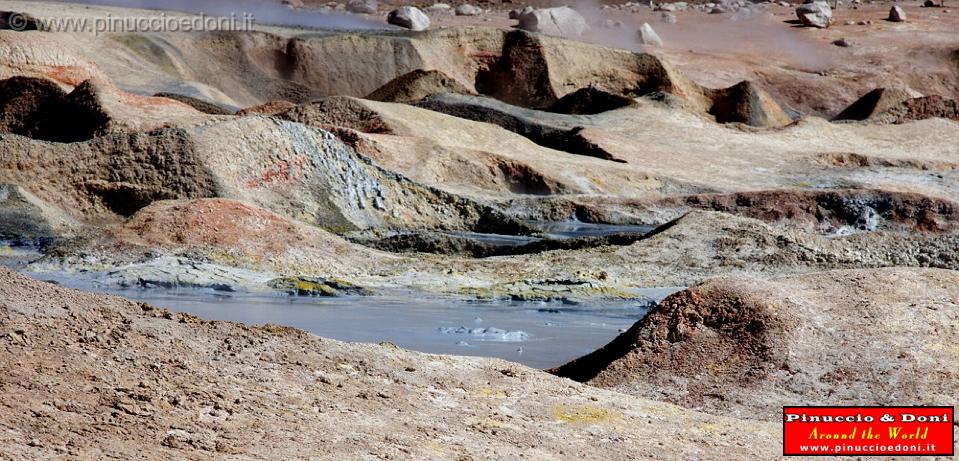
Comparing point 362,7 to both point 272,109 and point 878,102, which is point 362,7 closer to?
point 878,102

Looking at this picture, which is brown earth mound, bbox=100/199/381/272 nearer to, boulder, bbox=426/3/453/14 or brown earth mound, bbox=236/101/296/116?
brown earth mound, bbox=236/101/296/116

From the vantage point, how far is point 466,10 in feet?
211

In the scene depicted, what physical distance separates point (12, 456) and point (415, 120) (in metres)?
23.7

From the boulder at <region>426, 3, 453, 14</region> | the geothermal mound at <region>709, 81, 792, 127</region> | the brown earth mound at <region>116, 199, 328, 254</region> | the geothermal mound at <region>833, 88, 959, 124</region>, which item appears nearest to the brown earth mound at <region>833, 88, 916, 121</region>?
the geothermal mound at <region>833, 88, 959, 124</region>

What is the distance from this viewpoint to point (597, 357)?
8.73m

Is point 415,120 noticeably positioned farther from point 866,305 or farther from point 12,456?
point 12,456

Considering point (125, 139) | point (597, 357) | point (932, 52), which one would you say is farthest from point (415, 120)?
point (932, 52)

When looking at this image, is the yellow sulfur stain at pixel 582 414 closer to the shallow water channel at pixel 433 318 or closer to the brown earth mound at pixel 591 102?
the shallow water channel at pixel 433 318

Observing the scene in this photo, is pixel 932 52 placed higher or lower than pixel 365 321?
higher

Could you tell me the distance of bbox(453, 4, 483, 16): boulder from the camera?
63.8m

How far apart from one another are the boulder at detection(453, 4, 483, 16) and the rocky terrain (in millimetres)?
15686
